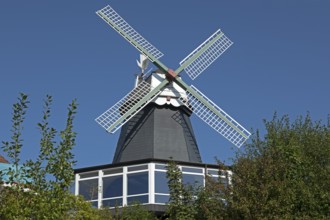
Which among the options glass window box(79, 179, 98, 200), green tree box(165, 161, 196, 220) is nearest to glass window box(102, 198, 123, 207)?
glass window box(79, 179, 98, 200)

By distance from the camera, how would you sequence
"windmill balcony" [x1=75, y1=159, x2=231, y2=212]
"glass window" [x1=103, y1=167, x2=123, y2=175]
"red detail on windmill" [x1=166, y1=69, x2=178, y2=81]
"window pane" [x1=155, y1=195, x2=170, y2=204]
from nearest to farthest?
"window pane" [x1=155, y1=195, x2=170, y2=204], "windmill balcony" [x1=75, y1=159, x2=231, y2=212], "glass window" [x1=103, y1=167, x2=123, y2=175], "red detail on windmill" [x1=166, y1=69, x2=178, y2=81]

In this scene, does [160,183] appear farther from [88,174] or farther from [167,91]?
[167,91]

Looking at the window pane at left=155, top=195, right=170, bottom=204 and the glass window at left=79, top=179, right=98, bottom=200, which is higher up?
the glass window at left=79, top=179, right=98, bottom=200

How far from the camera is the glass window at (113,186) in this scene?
124ft

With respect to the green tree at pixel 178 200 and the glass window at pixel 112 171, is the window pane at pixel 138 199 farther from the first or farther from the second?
the green tree at pixel 178 200

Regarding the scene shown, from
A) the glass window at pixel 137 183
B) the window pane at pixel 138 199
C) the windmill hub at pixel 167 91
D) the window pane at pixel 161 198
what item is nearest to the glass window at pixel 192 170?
the window pane at pixel 161 198

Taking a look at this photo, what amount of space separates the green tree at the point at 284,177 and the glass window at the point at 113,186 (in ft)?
33.6

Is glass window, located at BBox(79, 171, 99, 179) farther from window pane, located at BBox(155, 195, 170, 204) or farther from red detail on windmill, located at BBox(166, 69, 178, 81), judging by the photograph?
red detail on windmill, located at BBox(166, 69, 178, 81)

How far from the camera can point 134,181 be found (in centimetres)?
3750

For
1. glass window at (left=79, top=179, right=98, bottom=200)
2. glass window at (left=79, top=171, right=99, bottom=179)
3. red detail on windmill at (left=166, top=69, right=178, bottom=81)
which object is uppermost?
red detail on windmill at (left=166, top=69, right=178, bottom=81)

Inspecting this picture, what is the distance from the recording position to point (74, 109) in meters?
17.3

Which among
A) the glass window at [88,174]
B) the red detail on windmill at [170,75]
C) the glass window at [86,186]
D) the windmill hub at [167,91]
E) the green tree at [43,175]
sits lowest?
the green tree at [43,175]

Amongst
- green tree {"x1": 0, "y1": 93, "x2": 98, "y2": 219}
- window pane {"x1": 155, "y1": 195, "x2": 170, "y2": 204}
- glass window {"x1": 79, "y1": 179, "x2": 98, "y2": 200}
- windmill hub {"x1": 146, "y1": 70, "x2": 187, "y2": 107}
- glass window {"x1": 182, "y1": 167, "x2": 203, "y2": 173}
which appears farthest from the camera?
windmill hub {"x1": 146, "y1": 70, "x2": 187, "y2": 107}

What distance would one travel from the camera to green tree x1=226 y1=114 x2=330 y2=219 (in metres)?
25.5
